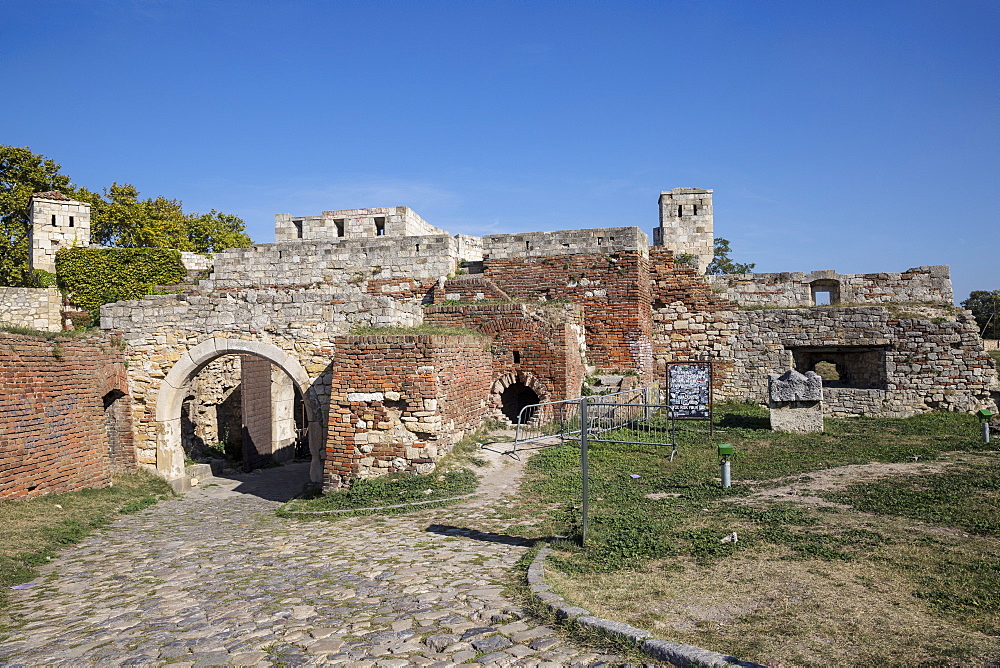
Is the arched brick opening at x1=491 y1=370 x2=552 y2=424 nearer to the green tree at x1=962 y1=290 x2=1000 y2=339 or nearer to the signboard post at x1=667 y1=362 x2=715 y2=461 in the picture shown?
the signboard post at x1=667 y1=362 x2=715 y2=461

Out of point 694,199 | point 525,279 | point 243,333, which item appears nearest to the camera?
point 243,333

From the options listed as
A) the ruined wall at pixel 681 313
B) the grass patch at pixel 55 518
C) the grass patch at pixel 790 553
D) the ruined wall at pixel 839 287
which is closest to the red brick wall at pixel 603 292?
the ruined wall at pixel 681 313

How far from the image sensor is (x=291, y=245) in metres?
19.0

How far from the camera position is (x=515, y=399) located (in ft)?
50.9

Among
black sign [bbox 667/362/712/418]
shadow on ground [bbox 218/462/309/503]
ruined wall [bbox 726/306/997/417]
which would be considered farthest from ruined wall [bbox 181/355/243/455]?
ruined wall [bbox 726/306/997/417]

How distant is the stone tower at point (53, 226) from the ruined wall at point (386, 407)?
20.9 meters

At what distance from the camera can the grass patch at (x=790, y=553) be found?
4332 millimetres

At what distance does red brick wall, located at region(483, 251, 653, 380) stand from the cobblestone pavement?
26.4 feet

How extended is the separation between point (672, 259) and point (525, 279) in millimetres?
4214

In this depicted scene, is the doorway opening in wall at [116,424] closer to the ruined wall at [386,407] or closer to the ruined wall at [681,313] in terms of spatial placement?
the ruined wall at [386,407]

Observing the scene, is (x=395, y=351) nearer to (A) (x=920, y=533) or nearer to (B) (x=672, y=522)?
(B) (x=672, y=522)

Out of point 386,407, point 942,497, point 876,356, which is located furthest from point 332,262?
point 942,497

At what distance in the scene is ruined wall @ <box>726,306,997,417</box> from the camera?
15.9 metres

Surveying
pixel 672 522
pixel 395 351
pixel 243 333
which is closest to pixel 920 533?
pixel 672 522
